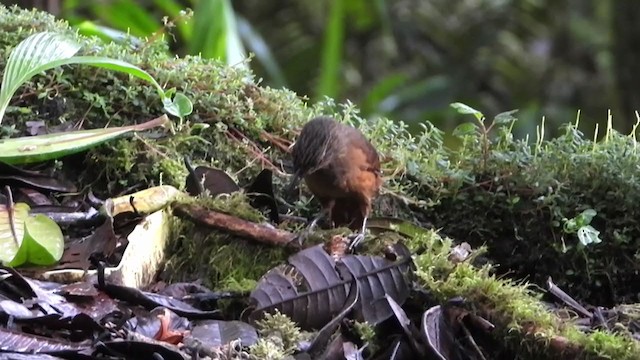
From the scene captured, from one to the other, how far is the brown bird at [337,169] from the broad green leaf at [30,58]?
655 millimetres

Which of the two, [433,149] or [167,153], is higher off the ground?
[167,153]

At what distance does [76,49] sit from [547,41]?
16.8ft

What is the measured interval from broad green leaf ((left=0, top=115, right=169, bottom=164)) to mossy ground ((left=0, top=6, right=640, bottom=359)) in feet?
0.31

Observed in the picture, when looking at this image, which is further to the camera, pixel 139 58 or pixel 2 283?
pixel 139 58

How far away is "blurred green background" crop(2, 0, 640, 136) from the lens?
18.9 ft

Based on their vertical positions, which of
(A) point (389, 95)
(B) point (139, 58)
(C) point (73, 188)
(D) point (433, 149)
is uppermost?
(B) point (139, 58)

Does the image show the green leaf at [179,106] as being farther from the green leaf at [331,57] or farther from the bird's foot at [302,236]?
the green leaf at [331,57]

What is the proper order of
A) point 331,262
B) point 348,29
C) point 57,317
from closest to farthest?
point 57,317 < point 331,262 < point 348,29

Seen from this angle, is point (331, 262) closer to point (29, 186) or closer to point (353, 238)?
point (353, 238)

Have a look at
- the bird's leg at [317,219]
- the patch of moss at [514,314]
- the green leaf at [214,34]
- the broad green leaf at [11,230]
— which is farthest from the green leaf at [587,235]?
the green leaf at [214,34]

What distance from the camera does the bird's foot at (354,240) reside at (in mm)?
1877

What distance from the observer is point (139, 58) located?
2449mm

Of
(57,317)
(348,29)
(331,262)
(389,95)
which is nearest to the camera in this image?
(57,317)

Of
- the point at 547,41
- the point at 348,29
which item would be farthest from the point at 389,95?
the point at 547,41
